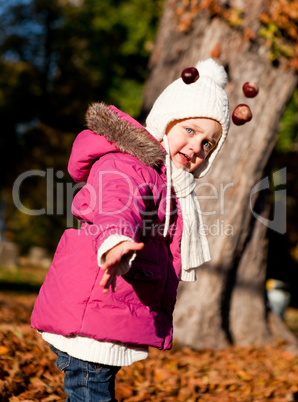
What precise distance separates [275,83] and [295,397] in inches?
122

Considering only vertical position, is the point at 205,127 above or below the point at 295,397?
above

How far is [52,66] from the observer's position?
2170 centimetres

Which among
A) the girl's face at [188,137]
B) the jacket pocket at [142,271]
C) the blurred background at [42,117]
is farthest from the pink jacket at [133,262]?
the blurred background at [42,117]

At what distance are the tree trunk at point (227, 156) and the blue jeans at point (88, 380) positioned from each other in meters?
2.91

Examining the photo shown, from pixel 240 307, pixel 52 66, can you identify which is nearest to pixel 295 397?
pixel 240 307

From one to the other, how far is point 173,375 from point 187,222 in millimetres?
2204

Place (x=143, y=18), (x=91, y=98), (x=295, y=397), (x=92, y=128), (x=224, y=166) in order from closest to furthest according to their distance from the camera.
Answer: (x=92, y=128) → (x=295, y=397) → (x=224, y=166) → (x=143, y=18) → (x=91, y=98)

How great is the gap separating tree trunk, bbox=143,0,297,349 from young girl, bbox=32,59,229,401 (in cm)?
248

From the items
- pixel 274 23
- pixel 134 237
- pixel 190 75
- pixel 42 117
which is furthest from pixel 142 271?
pixel 42 117

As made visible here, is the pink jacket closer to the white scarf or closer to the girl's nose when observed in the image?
the white scarf

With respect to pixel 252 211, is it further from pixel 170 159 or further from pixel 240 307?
pixel 170 159

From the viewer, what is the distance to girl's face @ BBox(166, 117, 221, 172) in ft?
7.88

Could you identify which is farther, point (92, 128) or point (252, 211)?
point (252, 211)

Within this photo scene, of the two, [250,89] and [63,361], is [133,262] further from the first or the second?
[250,89]
